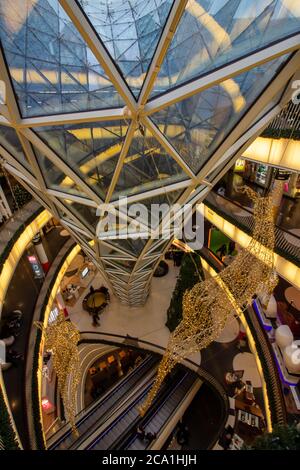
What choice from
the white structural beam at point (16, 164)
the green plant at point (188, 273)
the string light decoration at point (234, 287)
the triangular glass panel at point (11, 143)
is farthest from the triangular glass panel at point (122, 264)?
the triangular glass panel at point (11, 143)

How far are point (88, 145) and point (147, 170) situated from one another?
6.91ft

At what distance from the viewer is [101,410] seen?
763 inches

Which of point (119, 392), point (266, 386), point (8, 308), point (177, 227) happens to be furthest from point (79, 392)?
point (177, 227)

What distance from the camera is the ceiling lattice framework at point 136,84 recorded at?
5445 millimetres

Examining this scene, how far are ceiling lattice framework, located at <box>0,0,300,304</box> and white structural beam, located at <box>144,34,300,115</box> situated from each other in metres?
0.02

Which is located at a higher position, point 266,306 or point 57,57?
point 57,57

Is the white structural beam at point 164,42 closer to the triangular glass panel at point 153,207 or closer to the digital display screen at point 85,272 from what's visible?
the triangular glass panel at point 153,207

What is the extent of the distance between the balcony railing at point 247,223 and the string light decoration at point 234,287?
106cm

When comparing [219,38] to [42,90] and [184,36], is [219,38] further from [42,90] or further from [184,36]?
[42,90]

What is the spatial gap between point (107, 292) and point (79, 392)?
321 inches

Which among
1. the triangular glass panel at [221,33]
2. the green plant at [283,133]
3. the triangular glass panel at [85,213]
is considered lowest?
the triangular glass panel at [85,213]

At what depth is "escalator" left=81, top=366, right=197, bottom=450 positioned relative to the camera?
1670 centimetres

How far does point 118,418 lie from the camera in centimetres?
1792

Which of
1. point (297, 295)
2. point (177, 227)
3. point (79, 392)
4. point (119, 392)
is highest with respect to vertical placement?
point (177, 227)
